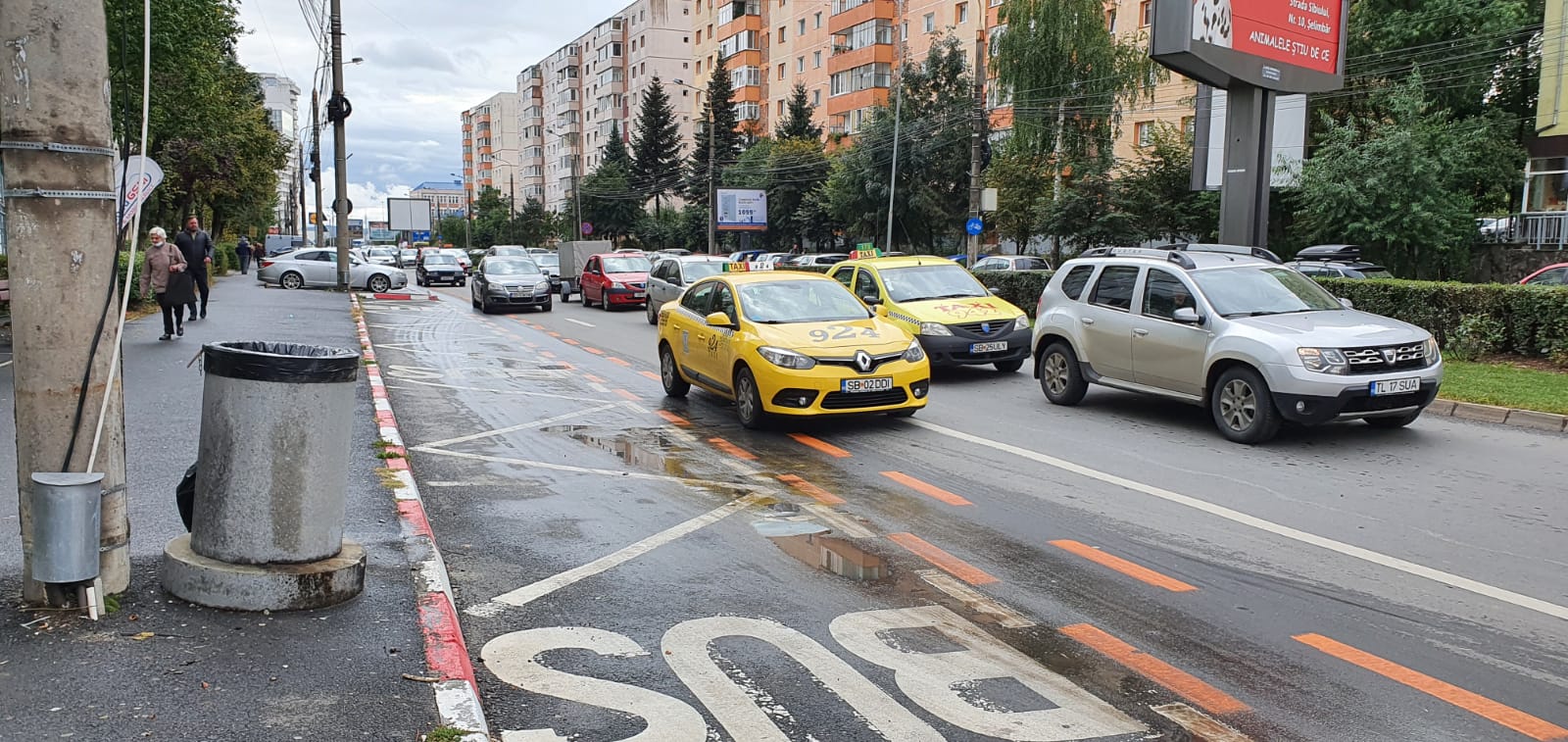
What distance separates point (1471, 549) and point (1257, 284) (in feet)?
15.7

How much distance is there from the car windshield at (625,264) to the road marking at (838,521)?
22.8 m

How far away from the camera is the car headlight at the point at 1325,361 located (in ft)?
30.4

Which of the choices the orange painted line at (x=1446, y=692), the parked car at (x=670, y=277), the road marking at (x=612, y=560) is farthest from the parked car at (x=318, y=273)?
the orange painted line at (x=1446, y=692)

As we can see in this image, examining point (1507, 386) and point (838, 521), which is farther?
point (1507, 386)

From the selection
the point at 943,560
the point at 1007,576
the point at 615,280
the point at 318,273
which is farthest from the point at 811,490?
the point at 318,273

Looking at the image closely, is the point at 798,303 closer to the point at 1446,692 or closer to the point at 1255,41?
the point at 1446,692

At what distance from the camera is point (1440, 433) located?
10.3 meters

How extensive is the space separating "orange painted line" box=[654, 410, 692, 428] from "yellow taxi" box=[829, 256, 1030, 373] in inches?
156

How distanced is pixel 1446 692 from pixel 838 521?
3474 millimetres

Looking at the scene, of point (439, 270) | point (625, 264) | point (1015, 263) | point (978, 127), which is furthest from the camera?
point (439, 270)

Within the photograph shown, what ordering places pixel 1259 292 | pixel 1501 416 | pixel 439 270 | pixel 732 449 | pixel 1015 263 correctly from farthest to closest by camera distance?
pixel 439 270 < pixel 1015 263 < pixel 1501 416 < pixel 1259 292 < pixel 732 449

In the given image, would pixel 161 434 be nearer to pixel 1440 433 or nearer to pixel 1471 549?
pixel 1471 549

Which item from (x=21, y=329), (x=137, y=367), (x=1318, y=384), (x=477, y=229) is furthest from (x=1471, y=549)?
(x=477, y=229)

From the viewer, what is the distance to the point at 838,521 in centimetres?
701
